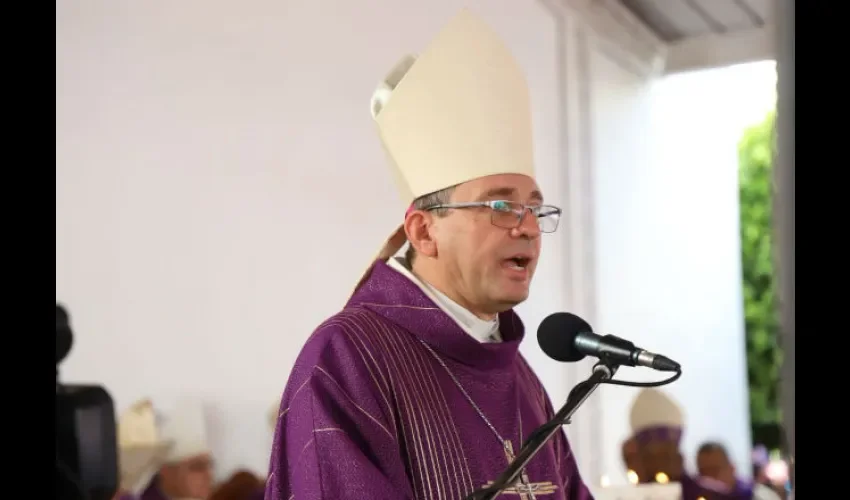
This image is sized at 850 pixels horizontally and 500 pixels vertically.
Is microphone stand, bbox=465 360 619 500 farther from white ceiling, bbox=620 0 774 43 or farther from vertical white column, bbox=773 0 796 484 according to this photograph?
white ceiling, bbox=620 0 774 43

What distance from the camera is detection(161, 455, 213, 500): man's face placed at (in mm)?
2244

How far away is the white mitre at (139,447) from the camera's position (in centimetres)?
220

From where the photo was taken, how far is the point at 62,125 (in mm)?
2242

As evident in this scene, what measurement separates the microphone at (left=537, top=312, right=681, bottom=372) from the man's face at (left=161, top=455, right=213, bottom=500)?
3.19 feet

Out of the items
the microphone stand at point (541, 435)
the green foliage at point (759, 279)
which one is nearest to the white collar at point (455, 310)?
the microphone stand at point (541, 435)

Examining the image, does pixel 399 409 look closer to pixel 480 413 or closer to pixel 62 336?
pixel 480 413

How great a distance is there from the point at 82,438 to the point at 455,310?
85 cm

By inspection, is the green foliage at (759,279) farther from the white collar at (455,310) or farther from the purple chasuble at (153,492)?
the purple chasuble at (153,492)

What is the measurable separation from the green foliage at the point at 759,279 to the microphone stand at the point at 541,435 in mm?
1642

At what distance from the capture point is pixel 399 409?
1926mm

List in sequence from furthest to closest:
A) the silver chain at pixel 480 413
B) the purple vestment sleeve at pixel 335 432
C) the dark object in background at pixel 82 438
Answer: the dark object in background at pixel 82 438
the silver chain at pixel 480 413
the purple vestment sleeve at pixel 335 432

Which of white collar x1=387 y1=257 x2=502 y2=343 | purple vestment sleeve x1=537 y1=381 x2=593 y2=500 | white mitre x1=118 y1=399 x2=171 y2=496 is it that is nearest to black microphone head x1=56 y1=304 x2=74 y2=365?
white mitre x1=118 y1=399 x2=171 y2=496
